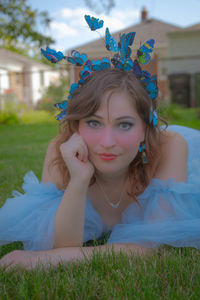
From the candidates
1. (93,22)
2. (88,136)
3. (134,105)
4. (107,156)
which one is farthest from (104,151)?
(93,22)

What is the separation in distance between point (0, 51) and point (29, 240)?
29.8 metres

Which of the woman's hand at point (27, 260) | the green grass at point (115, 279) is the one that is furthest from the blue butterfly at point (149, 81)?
the woman's hand at point (27, 260)

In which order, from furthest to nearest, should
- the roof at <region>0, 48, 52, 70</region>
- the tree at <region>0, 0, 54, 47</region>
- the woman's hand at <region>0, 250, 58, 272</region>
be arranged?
the roof at <region>0, 48, 52, 70</region> → the tree at <region>0, 0, 54, 47</region> → the woman's hand at <region>0, 250, 58, 272</region>

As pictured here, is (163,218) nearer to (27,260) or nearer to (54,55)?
(27,260)

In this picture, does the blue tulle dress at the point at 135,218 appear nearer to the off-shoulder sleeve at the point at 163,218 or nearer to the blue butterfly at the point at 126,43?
the off-shoulder sleeve at the point at 163,218

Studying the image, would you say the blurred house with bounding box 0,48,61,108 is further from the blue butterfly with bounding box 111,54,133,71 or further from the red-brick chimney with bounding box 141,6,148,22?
the blue butterfly with bounding box 111,54,133,71

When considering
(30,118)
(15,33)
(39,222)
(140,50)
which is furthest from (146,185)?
(30,118)

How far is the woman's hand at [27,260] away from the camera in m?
1.78

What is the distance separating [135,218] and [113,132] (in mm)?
667

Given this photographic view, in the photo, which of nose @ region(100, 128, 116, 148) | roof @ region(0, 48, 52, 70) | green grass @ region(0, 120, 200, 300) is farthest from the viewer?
roof @ region(0, 48, 52, 70)

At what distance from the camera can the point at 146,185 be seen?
237 centimetres

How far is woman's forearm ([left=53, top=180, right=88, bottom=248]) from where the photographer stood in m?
1.99

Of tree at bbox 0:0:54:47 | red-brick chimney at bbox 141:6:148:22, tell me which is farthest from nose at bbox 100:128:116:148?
red-brick chimney at bbox 141:6:148:22

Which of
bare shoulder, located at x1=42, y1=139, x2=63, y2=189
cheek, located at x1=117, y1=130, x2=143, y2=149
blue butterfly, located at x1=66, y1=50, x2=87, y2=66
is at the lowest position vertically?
bare shoulder, located at x1=42, y1=139, x2=63, y2=189
